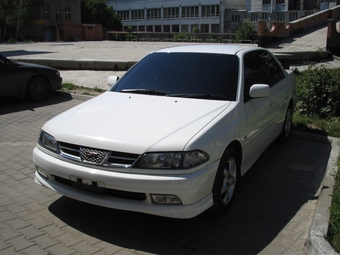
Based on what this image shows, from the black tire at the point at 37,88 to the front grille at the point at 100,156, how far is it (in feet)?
21.3

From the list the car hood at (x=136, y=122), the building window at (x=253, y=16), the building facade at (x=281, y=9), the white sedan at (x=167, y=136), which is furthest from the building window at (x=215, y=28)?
the car hood at (x=136, y=122)

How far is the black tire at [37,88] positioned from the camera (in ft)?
32.0

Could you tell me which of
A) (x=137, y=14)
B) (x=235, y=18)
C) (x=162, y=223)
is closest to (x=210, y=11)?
(x=235, y=18)

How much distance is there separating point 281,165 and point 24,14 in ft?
150

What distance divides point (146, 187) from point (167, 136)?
51cm

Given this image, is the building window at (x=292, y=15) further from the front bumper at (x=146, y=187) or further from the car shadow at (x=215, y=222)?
the front bumper at (x=146, y=187)

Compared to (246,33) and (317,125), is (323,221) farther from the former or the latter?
(246,33)

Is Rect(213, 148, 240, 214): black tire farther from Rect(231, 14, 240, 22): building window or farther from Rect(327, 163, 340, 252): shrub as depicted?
Rect(231, 14, 240, 22): building window

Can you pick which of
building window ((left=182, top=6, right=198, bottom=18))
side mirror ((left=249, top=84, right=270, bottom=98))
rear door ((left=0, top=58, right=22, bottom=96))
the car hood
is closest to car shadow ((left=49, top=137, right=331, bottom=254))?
the car hood

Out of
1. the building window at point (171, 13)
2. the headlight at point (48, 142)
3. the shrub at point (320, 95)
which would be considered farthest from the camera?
the building window at point (171, 13)

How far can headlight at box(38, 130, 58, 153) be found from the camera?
13.0ft

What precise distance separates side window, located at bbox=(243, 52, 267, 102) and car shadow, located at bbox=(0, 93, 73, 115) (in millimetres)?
5776

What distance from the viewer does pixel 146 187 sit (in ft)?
11.3

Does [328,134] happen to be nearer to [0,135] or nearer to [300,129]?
[300,129]
